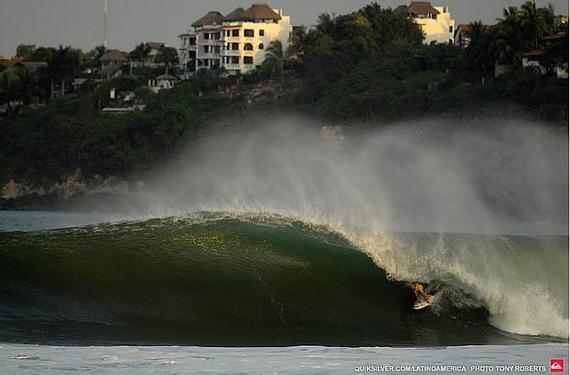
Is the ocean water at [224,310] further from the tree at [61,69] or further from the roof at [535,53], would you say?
the tree at [61,69]

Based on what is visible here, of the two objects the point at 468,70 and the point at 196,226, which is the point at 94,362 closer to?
the point at 196,226

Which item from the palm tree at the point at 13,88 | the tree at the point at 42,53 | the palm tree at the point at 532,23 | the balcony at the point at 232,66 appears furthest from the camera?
the tree at the point at 42,53

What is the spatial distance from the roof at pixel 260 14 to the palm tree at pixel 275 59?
3.66 m

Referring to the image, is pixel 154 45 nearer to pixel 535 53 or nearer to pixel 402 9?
pixel 402 9

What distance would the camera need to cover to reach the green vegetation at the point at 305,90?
66.4 meters

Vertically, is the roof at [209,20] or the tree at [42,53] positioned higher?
the roof at [209,20]

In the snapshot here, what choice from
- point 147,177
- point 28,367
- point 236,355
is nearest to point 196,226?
point 236,355

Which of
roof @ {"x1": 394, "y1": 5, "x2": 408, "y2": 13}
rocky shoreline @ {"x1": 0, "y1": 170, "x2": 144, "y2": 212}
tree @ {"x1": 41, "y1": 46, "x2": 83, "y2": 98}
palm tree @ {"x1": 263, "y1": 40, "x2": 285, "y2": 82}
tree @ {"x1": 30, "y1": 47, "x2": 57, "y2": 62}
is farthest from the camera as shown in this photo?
tree @ {"x1": 30, "y1": 47, "x2": 57, "y2": 62}

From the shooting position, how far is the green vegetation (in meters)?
66.4

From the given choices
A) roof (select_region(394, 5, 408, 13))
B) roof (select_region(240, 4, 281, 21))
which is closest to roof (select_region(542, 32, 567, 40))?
roof (select_region(394, 5, 408, 13))

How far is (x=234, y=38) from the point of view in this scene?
9281 centimetres

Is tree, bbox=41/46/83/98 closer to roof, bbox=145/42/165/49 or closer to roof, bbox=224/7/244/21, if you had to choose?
roof, bbox=145/42/165/49

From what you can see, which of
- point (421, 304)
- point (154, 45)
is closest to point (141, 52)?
point (154, 45)

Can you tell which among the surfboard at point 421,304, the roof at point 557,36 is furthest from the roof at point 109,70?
the surfboard at point 421,304
